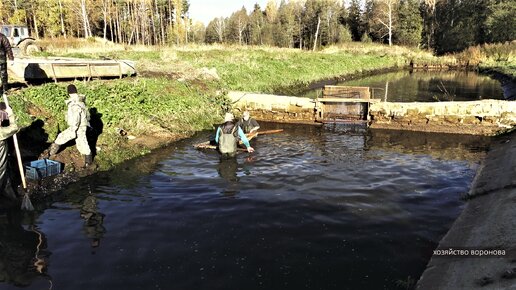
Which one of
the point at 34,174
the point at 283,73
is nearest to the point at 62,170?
the point at 34,174

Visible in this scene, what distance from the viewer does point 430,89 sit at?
3225 cm

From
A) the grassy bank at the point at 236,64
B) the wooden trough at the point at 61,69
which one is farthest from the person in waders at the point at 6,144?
the grassy bank at the point at 236,64

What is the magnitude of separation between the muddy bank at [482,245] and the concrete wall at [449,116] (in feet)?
24.1

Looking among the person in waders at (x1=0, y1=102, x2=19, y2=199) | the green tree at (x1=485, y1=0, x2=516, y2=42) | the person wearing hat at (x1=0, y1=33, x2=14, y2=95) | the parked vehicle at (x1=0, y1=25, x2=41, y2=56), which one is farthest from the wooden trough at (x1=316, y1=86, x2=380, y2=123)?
the green tree at (x1=485, y1=0, x2=516, y2=42)

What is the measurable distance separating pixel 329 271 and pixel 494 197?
499cm

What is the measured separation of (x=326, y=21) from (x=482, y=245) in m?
73.1

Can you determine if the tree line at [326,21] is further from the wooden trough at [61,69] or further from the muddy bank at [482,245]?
the muddy bank at [482,245]

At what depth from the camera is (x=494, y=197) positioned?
30.0 feet

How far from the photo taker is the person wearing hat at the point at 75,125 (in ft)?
36.2

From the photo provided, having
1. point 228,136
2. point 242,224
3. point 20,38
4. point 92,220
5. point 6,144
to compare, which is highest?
point 20,38

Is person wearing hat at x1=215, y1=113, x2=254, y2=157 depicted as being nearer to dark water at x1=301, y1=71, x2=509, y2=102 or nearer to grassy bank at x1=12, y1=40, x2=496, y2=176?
grassy bank at x1=12, y1=40, x2=496, y2=176

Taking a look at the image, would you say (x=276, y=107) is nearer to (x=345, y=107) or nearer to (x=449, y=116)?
(x=345, y=107)

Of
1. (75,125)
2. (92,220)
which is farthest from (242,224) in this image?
(75,125)

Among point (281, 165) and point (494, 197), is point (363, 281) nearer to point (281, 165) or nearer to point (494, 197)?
point (494, 197)
